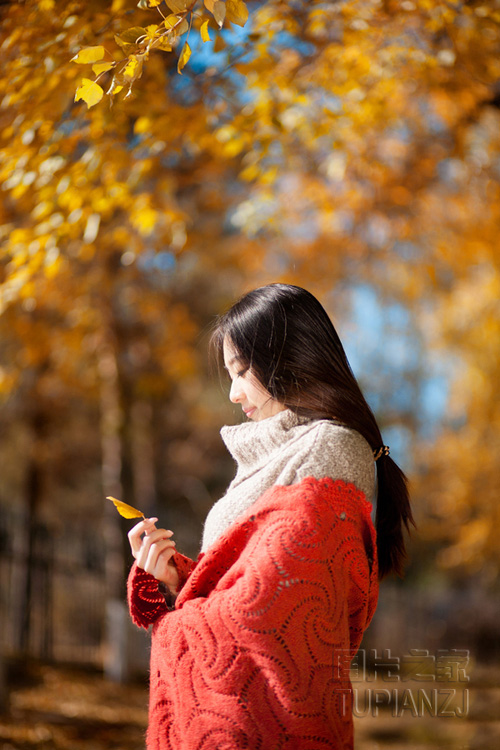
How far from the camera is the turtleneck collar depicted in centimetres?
169

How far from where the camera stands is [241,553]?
1.59m

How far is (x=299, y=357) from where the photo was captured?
1.72m

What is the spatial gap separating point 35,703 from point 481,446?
19.1 ft

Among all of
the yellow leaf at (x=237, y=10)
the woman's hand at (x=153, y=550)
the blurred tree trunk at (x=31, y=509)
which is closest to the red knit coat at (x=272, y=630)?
the woman's hand at (x=153, y=550)

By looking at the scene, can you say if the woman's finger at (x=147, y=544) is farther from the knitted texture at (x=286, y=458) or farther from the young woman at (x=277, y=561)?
the knitted texture at (x=286, y=458)

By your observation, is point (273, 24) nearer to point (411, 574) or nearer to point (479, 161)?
point (479, 161)

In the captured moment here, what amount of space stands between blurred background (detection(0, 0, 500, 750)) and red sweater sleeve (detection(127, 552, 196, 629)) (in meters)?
0.84

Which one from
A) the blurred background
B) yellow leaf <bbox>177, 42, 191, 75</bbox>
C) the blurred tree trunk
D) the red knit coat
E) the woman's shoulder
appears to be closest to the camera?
the red knit coat

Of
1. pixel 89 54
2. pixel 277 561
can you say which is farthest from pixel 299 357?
pixel 89 54

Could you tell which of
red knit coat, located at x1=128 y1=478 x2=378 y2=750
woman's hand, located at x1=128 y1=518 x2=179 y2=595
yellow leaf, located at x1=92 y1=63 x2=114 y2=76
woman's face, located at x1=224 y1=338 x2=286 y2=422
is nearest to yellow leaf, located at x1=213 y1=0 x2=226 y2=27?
yellow leaf, located at x1=92 y1=63 x2=114 y2=76

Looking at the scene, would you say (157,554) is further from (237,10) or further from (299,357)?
(237,10)

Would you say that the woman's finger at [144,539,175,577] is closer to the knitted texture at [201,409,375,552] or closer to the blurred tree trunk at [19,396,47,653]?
the knitted texture at [201,409,375,552]

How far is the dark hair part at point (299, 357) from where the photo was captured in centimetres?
171

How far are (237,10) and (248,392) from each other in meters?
1.07
